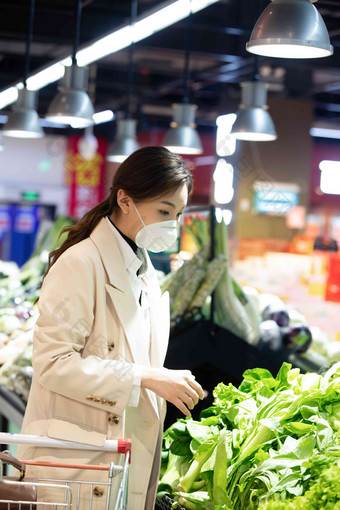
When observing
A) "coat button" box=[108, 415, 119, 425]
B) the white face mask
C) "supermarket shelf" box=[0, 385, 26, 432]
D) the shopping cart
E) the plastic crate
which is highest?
the white face mask

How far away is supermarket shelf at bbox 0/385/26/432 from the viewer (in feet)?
13.2

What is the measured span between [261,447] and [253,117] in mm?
2842

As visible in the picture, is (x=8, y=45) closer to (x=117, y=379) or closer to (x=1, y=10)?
(x=1, y=10)

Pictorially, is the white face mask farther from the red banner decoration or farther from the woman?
the red banner decoration

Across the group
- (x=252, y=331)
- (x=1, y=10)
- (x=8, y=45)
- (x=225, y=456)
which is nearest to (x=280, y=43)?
(x=225, y=456)

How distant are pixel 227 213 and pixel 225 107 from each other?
11.6 meters

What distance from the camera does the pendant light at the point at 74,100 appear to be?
4941 millimetres

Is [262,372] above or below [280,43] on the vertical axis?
below

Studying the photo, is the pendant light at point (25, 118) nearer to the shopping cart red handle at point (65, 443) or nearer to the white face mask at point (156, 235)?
the white face mask at point (156, 235)

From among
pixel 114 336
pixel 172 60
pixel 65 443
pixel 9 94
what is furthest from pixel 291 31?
pixel 172 60

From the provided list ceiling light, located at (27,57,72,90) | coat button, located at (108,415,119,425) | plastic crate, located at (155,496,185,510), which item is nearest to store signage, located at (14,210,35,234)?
ceiling light, located at (27,57,72,90)

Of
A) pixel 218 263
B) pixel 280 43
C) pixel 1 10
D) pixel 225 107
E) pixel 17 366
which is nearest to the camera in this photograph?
pixel 280 43

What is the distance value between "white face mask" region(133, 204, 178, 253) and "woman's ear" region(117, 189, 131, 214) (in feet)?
0.22

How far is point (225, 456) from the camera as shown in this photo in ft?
7.70
